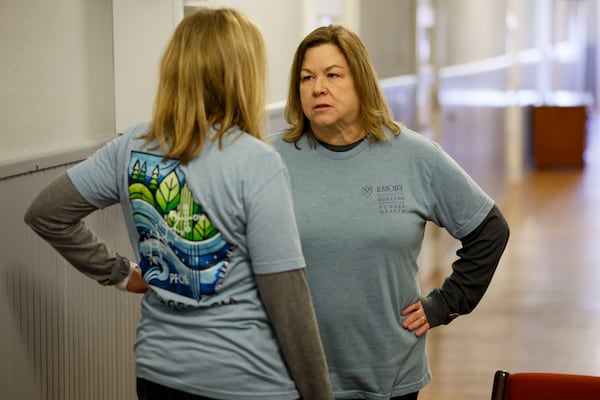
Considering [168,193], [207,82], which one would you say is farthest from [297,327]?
[207,82]

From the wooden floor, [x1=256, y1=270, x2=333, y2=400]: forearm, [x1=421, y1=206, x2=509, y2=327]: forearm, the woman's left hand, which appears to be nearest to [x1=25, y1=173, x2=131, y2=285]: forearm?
[x1=256, y1=270, x2=333, y2=400]: forearm

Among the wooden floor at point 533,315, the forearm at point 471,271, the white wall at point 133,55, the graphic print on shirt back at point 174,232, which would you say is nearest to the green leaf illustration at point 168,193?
the graphic print on shirt back at point 174,232

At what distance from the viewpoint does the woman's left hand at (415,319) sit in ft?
8.47

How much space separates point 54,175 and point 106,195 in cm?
95

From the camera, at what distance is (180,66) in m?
1.91

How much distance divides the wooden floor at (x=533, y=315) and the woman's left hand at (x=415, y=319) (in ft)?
8.73

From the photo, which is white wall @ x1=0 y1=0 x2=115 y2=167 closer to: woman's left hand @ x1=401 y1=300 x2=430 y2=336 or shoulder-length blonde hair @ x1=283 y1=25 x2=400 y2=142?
shoulder-length blonde hair @ x1=283 y1=25 x2=400 y2=142

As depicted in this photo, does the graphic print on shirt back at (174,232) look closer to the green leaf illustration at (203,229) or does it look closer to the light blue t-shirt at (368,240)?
the green leaf illustration at (203,229)

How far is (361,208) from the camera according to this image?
2.48 meters

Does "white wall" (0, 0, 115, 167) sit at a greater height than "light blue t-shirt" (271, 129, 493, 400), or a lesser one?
greater

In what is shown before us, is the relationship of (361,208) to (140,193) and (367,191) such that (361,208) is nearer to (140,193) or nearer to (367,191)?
(367,191)

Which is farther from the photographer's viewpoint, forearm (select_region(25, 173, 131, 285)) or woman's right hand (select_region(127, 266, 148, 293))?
woman's right hand (select_region(127, 266, 148, 293))

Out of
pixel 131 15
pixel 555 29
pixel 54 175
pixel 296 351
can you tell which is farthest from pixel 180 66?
pixel 555 29

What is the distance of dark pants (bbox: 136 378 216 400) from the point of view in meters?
1.94
